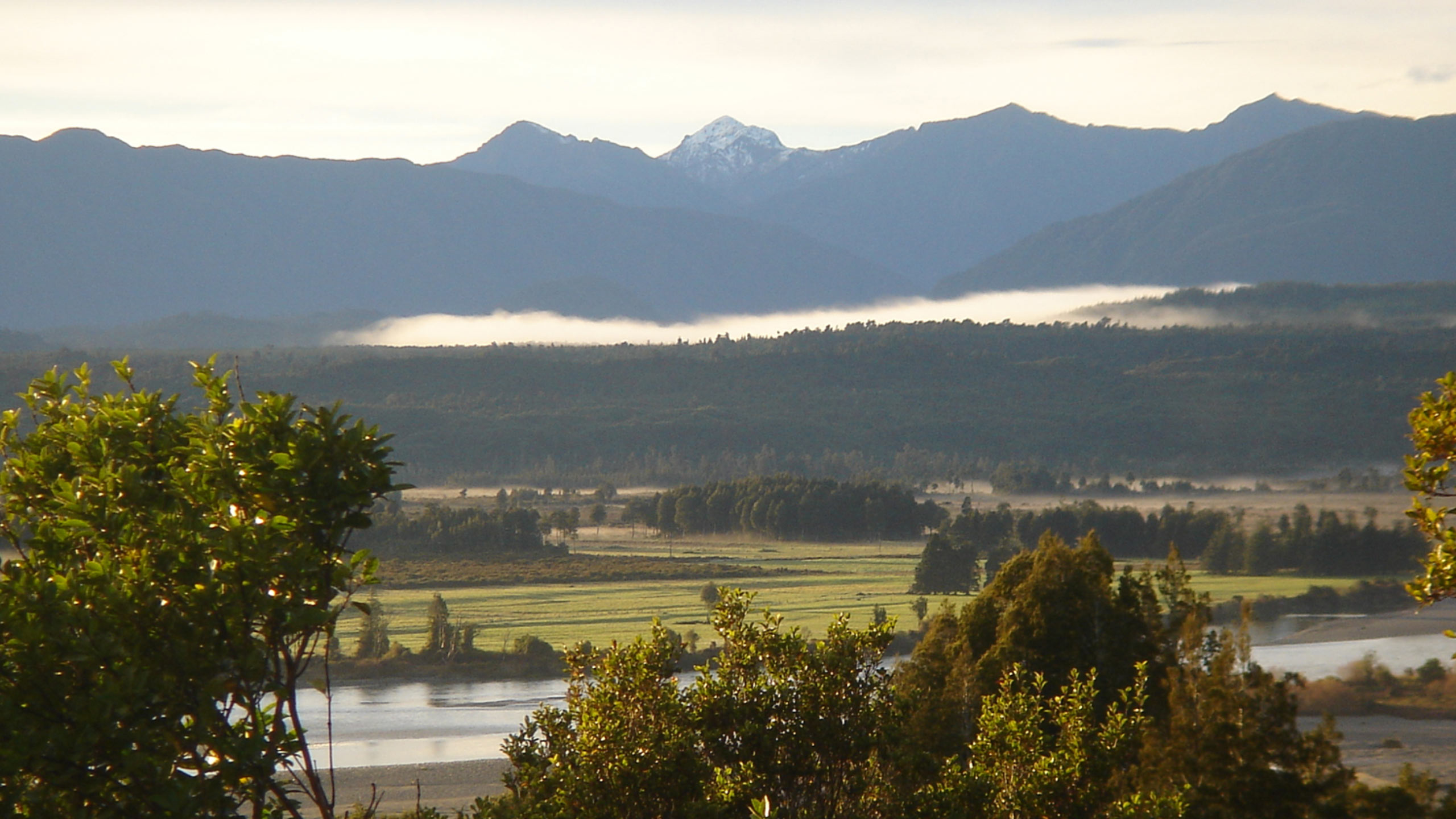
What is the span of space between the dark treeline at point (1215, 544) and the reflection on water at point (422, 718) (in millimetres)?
27475

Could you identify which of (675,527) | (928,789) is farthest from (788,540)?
(928,789)

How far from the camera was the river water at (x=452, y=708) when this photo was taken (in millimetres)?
43562

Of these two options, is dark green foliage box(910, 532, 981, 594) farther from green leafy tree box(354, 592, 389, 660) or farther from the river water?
green leafy tree box(354, 592, 389, 660)

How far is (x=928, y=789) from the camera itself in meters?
11.6

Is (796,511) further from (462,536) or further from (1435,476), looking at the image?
(1435,476)

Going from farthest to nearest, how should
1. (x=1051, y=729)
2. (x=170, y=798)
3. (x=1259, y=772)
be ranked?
(x=1051, y=729)
(x=1259, y=772)
(x=170, y=798)

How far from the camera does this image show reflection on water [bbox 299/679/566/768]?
141ft

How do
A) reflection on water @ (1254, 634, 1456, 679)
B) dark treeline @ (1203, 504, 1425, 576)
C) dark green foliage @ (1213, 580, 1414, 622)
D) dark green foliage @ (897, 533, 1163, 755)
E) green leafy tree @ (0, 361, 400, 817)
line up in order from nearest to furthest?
green leafy tree @ (0, 361, 400, 817) < dark green foliage @ (897, 533, 1163, 755) < reflection on water @ (1254, 634, 1456, 679) < dark green foliage @ (1213, 580, 1414, 622) < dark treeline @ (1203, 504, 1425, 576)

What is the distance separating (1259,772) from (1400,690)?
135 feet

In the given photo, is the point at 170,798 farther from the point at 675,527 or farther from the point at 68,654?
the point at 675,527

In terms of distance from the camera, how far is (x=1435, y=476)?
1100 cm

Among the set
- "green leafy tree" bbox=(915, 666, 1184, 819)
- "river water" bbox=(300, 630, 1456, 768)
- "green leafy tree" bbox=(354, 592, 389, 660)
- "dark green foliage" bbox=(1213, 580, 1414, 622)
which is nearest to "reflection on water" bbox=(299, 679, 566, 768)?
"river water" bbox=(300, 630, 1456, 768)

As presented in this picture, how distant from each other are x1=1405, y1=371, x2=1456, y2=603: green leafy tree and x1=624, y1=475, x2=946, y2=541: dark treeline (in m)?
112

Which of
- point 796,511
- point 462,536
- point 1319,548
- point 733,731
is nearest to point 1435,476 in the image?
point 733,731
